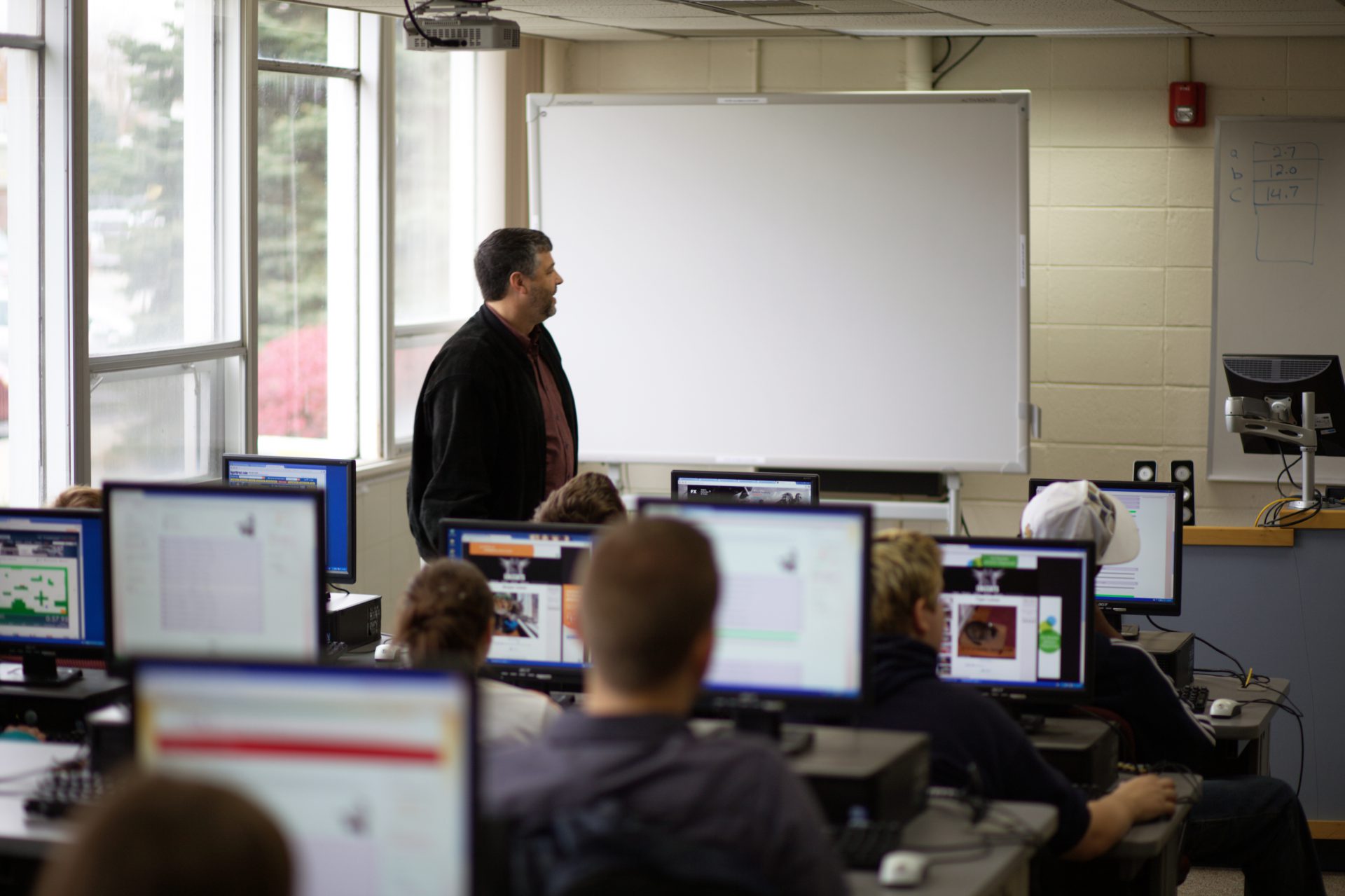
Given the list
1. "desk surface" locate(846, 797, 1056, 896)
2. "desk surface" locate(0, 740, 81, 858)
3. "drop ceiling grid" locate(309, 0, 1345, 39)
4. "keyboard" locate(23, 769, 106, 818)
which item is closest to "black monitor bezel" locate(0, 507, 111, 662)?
"desk surface" locate(0, 740, 81, 858)

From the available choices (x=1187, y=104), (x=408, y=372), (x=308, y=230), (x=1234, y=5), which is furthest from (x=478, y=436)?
(x=1187, y=104)

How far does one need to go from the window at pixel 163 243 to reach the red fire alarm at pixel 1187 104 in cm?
359

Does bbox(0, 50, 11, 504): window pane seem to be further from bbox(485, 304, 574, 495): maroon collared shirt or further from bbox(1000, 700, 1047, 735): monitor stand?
bbox(1000, 700, 1047, 735): monitor stand

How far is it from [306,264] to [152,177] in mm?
976

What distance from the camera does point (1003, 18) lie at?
212 inches

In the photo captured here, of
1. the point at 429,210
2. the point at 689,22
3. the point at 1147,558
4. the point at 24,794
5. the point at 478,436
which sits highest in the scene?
the point at 689,22

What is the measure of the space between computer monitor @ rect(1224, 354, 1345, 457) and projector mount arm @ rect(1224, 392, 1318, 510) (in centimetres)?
3

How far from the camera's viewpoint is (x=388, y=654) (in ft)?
11.2

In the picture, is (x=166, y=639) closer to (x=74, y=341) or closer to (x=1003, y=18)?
(x=74, y=341)

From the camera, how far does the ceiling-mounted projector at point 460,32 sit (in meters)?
4.24

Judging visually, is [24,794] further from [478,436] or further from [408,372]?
[408,372]

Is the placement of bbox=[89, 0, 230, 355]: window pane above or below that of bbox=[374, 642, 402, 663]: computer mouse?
above

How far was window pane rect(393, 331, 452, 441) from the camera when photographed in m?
6.23

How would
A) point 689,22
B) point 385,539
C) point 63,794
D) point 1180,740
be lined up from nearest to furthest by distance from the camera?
point 63,794
point 1180,740
point 689,22
point 385,539
